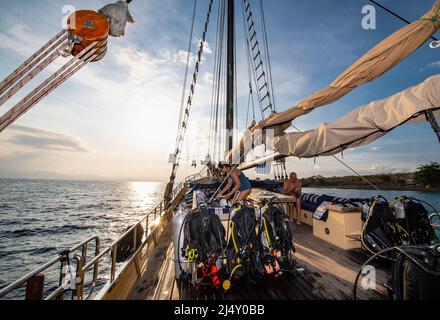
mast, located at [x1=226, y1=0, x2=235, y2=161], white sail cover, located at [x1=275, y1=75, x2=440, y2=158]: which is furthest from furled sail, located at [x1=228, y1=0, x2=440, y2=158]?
mast, located at [x1=226, y1=0, x2=235, y2=161]

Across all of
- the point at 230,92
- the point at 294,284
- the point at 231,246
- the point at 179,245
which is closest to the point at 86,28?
the point at 179,245

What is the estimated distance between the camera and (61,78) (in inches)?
77.5

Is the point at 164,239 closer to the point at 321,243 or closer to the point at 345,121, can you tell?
the point at 321,243

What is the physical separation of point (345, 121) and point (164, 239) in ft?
16.7

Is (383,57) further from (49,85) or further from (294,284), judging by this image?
(49,85)

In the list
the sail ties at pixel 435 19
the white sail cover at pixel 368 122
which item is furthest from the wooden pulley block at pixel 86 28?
the sail ties at pixel 435 19

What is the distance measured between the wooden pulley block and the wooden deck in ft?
10.9

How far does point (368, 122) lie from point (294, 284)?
279cm

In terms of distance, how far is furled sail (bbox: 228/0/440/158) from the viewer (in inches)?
98.0

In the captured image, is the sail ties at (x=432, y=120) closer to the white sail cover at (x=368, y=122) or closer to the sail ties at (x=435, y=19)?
the white sail cover at (x=368, y=122)

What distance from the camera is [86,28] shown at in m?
2.01
